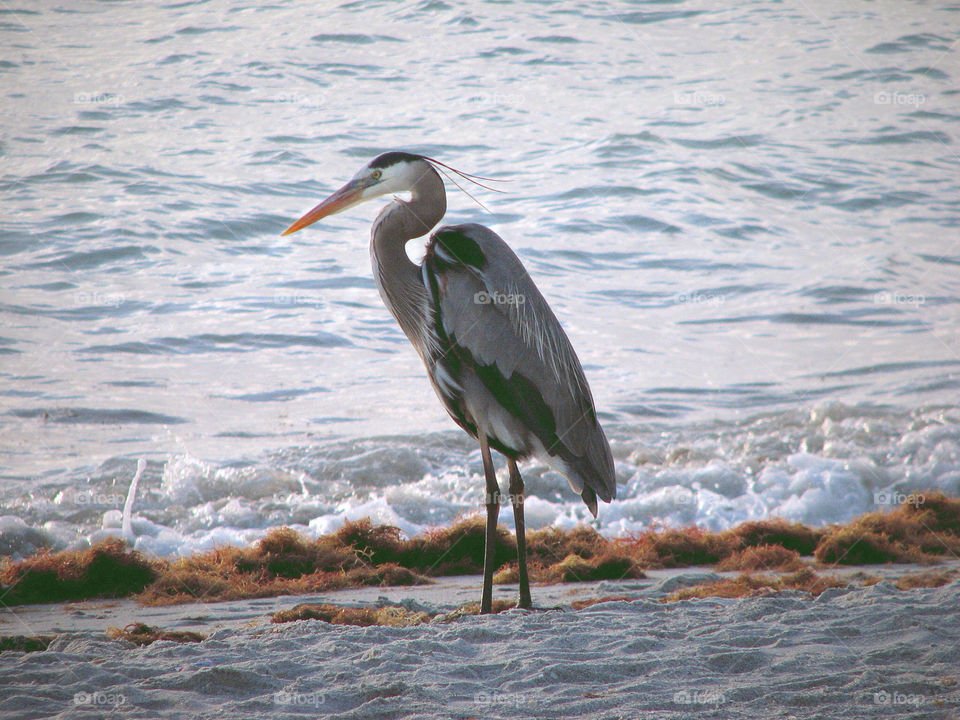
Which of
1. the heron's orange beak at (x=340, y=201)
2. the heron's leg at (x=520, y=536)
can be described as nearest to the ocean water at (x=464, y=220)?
the heron's leg at (x=520, y=536)

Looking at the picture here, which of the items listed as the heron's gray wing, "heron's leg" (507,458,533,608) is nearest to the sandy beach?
"heron's leg" (507,458,533,608)

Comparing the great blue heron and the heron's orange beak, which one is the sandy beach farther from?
the heron's orange beak

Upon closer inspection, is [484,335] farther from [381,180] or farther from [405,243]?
[381,180]

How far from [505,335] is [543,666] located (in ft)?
6.71

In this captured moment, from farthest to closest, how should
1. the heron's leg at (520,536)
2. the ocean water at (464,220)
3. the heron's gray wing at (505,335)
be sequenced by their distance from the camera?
the ocean water at (464,220)
the heron's gray wing at (505,335)
the heron's leg at (520,536)

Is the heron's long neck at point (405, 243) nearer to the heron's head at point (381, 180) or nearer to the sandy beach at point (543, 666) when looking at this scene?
the heron's head at point (381, 180)

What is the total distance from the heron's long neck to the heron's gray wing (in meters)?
0.12

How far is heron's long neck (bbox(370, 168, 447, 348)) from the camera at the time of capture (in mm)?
5094

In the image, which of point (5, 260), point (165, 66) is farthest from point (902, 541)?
point (165, 66)

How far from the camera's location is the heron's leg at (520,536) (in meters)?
4.73

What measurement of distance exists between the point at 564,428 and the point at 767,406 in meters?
5.63

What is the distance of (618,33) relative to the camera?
21.8 m

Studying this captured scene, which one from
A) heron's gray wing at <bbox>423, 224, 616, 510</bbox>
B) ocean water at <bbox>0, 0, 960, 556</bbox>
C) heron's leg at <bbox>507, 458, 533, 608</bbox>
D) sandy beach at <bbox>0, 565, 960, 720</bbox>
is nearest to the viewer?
sandy beach at <bbox>0, 565, 960, 720</bbox>

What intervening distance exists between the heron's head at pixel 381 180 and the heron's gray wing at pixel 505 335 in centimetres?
39
